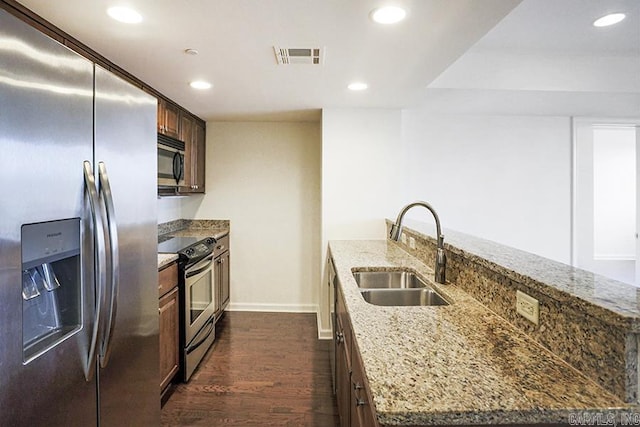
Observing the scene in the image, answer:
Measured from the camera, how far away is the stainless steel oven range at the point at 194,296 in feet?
8.45

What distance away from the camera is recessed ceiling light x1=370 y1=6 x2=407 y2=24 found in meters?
1.59

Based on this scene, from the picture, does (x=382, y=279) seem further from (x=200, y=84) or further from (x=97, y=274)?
(x=200, y=84)

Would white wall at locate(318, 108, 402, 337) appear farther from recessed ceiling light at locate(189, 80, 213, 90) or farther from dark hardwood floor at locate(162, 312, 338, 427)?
recessed ceiling light at locate(189, 80, 213, 90)

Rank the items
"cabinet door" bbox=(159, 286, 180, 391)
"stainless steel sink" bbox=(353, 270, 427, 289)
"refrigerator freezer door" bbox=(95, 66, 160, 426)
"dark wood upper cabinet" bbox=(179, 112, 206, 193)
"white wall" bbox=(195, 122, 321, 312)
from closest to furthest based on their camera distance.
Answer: "refrigerator freezer door" bbox=(95, 66, 160, 426) → "stainless steel sink" bbox=(353, 270, 427, 289) → "cabinet door" bbox=(159, 286, 180, 391) → "dark wood upper cabinet" bbox=(179, 112, 206, 193) → "white wall" bbox=(195, 122, 321, 312)

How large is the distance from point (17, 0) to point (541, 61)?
11.2ft

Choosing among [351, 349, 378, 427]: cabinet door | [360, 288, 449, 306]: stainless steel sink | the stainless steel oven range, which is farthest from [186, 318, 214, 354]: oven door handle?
[351, 349, 378, 427]: cabinet door

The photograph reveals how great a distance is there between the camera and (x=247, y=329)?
3.66 m

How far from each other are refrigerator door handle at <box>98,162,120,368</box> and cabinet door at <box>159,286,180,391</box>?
99cm

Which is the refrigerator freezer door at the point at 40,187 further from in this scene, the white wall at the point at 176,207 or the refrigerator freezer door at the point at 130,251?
the white wall at the point at 176,207

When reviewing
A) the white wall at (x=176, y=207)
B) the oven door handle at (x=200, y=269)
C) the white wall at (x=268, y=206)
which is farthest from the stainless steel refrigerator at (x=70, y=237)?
the white wall at (x=268, y=206)

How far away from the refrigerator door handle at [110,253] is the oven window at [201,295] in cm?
142

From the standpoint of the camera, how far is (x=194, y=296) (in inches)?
110

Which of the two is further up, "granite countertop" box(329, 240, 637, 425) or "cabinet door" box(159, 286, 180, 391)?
"granite countertop" box(329, 240, 637, 425)

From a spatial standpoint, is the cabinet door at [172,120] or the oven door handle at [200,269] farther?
the cabinet door at [172,120]
